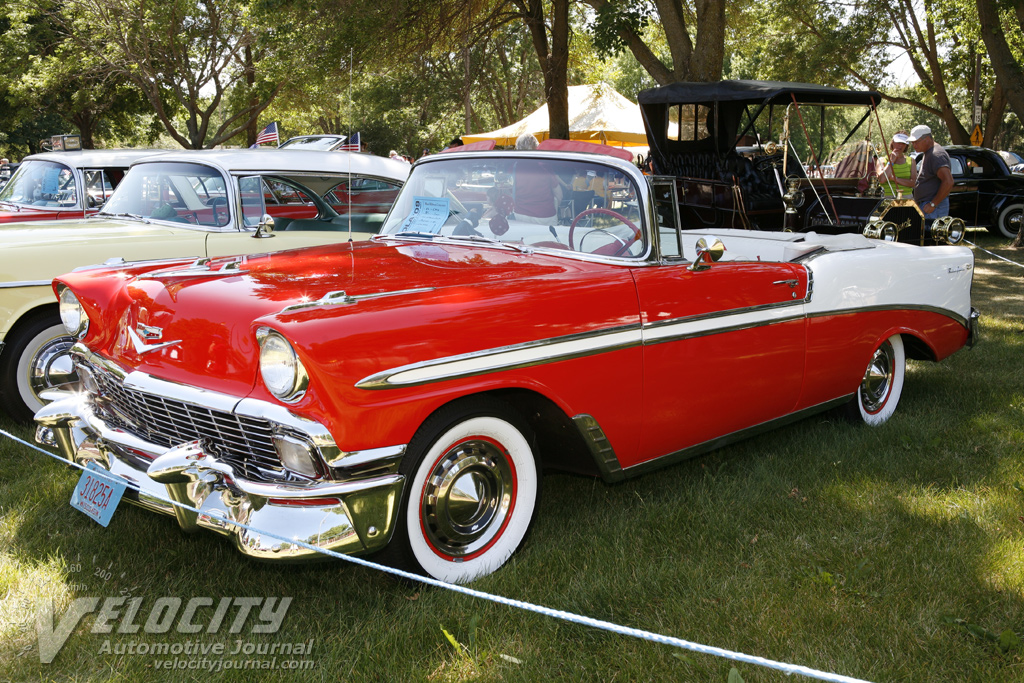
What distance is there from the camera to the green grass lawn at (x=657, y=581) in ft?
8.18

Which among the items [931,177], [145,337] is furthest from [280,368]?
[931,177]

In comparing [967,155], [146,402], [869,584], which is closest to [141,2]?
[967,155]

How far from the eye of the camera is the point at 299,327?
96.0 inches

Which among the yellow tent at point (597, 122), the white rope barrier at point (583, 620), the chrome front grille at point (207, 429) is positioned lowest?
the white rope barrier at point (583, 620)

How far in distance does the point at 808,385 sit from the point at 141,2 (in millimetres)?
18676

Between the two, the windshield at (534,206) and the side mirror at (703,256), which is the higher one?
the windshield at (534,206)

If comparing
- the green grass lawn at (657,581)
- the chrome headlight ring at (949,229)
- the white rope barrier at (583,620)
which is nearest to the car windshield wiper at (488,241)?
the green grass lawn at (657,581)

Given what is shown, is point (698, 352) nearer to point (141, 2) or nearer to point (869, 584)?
point (869, 584)

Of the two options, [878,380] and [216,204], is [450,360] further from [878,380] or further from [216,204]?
[216,204]

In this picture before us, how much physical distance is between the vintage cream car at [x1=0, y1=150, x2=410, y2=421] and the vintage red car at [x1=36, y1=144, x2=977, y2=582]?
1238 millimetres

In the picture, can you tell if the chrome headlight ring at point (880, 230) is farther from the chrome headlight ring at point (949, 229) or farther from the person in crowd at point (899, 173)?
the person in crowd at point (899, 173)

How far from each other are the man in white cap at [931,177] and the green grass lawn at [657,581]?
503 cm

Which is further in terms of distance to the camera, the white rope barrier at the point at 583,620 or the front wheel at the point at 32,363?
the front wheel at the point at 32,363

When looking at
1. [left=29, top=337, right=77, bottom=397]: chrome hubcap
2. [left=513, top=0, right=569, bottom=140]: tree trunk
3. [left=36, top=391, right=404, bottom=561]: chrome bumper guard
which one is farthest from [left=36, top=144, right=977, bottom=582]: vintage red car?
[left=513, top=0, right=569, bottom=140]: tree trunk
